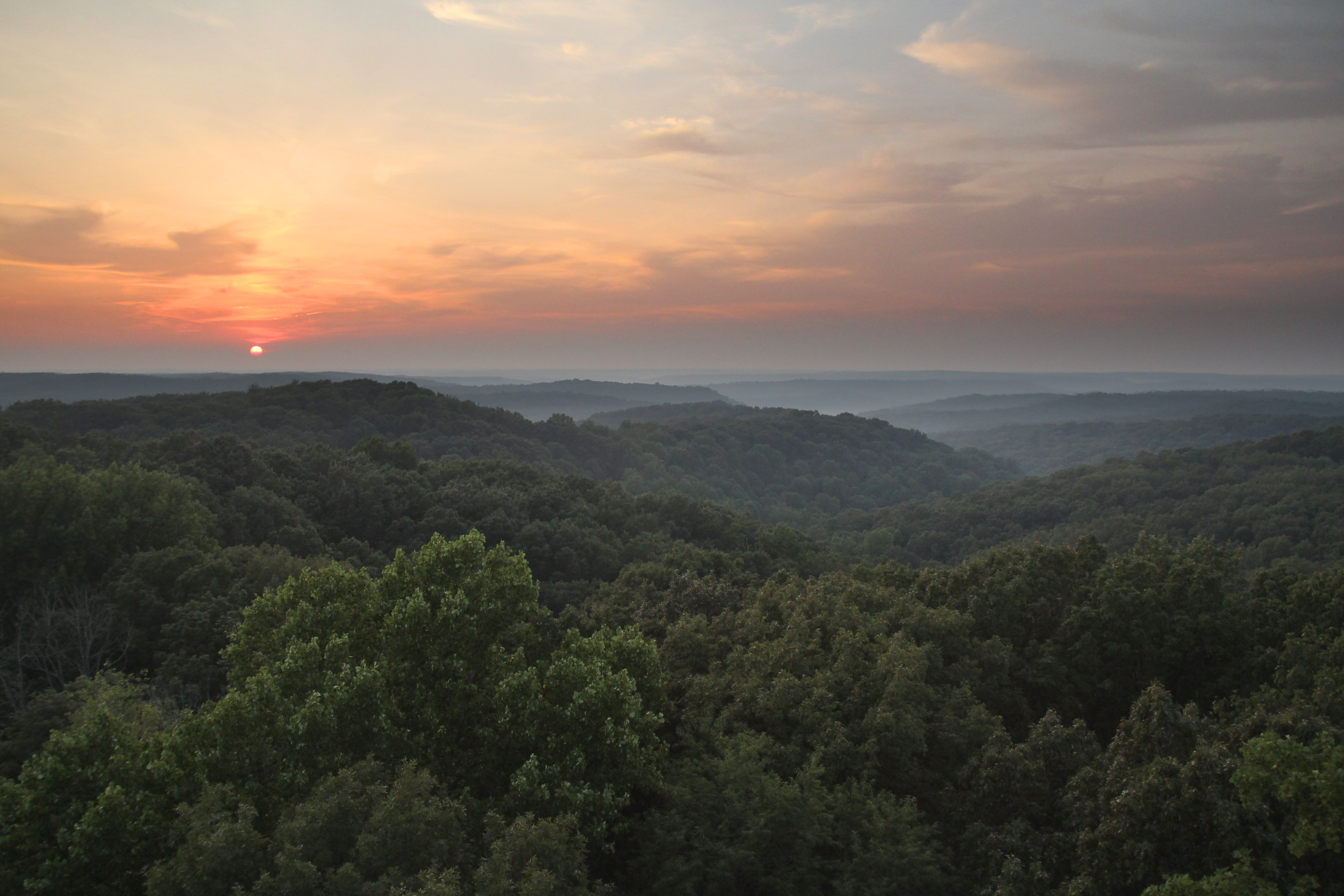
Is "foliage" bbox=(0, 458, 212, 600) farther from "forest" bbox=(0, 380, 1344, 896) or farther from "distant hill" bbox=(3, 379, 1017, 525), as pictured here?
"distant hill" bbox=(3, 379, 1017, 525)

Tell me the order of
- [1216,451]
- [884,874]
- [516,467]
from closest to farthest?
[884,874] < [516,467] < [1216,451]

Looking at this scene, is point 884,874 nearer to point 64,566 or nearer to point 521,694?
point 521,694

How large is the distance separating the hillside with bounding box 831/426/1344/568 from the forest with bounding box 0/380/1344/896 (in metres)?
58.6

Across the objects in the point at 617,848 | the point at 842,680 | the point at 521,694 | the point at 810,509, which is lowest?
the point at 810,509

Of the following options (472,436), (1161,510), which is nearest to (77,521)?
(472,436)

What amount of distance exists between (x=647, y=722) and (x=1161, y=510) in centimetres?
12438

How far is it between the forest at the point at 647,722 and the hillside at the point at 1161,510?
58.6m

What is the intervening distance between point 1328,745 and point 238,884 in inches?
742

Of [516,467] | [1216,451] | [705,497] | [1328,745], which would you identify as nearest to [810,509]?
[705,497]

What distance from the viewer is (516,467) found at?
88875mm

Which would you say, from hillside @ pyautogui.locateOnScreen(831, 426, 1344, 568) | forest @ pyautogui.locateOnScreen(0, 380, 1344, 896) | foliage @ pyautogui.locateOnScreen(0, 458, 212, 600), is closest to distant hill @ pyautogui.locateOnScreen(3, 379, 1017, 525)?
hillside @ pyautogui.locateOnScreen(831, 426, 1344, 568)

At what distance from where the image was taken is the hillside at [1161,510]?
93625 millimetres

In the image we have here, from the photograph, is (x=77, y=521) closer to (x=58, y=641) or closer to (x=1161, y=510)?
(x=58, y=641)

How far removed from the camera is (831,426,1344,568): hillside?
93625 mm
